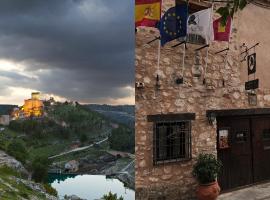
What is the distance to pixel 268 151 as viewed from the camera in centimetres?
1141

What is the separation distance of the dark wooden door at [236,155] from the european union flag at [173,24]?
336cm

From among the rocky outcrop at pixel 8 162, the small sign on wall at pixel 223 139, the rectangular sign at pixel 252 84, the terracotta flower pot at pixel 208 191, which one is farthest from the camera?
the rocky outcrop at pixel 8 162

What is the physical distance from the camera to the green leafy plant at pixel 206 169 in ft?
28.6

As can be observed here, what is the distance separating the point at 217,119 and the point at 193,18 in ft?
10.3

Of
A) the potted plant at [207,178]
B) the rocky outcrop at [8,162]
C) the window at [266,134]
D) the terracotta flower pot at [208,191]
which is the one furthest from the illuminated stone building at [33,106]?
the terracotta flower pot at [208,191]

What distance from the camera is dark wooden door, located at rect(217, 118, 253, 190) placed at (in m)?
10.2

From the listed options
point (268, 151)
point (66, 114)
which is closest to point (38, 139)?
point (66, 114)

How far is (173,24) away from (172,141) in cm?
304

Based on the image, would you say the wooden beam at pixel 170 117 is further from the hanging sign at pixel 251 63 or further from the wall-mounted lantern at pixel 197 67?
the hanging sign at pixel 251 63

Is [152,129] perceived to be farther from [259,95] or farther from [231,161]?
[259,95]

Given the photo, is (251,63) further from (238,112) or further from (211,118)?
(211,118)

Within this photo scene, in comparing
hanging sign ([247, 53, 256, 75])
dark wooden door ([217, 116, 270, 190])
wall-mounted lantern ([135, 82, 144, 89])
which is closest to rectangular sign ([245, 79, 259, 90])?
hanging sign ([247, 53, 256, 75])

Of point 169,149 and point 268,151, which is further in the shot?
Result: point 268,151

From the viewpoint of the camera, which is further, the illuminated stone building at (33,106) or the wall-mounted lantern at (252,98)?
the illuminated stone building at (33,106)
